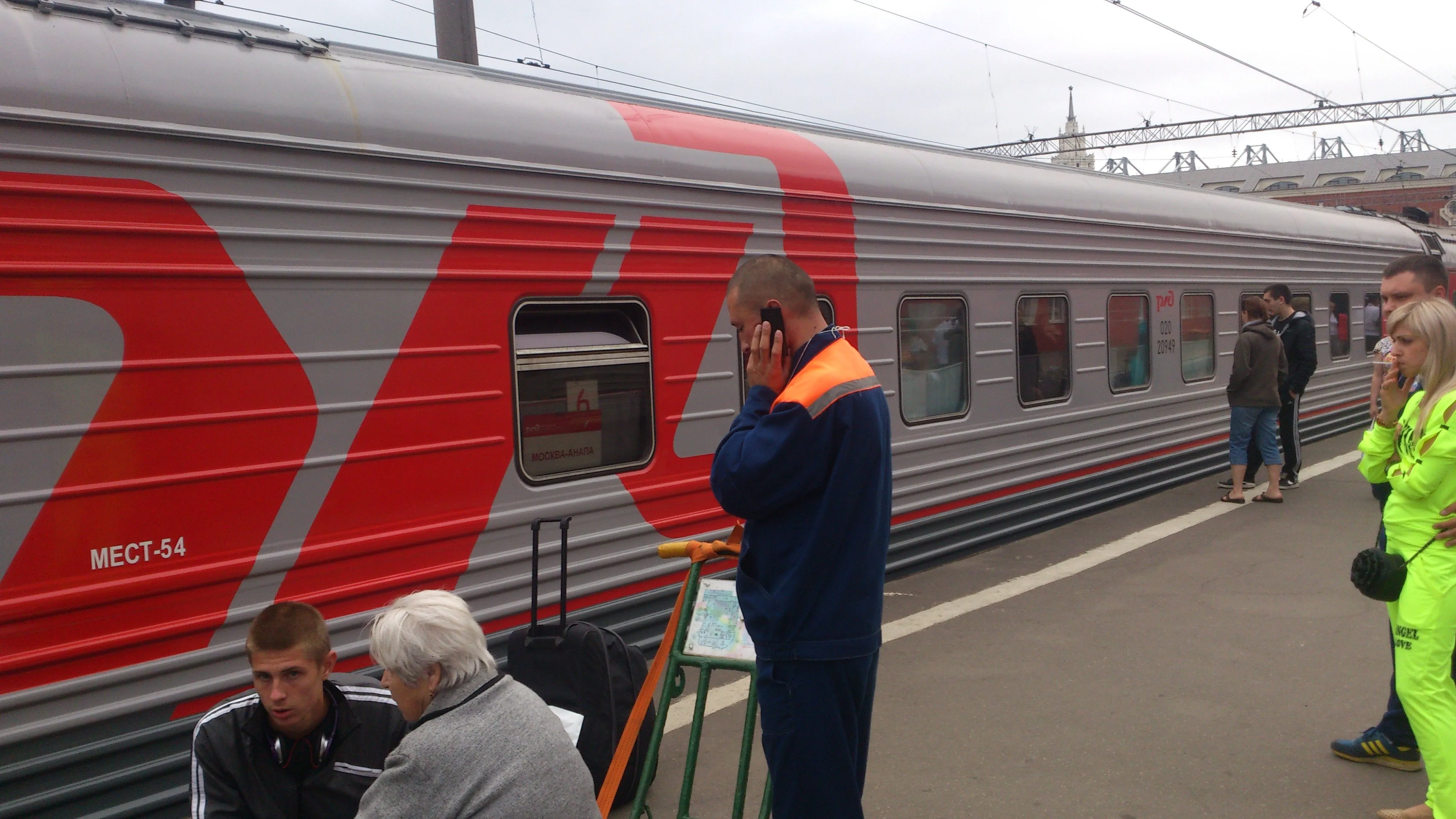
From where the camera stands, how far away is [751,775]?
14.0 ft

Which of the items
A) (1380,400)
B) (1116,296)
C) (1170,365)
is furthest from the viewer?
(1170,365)

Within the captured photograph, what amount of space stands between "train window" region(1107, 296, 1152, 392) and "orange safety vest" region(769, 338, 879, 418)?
251 inches

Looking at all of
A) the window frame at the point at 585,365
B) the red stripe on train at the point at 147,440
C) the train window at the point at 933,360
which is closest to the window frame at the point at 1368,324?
the train window at the point at 933,360

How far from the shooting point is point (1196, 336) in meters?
9.96

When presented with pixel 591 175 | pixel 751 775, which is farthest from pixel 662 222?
pixel 751 775

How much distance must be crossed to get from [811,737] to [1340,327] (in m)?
12.6

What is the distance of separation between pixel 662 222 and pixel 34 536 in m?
2.85

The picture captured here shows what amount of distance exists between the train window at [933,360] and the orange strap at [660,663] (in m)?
3.65

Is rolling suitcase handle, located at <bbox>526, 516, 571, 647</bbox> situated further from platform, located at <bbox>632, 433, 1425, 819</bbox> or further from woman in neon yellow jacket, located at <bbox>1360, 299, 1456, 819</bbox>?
woman in neon yellow jacket, located at <bbox>1360, 299, 1456, 819</bbox>

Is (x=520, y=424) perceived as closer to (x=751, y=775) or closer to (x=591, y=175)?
(x=591, y=175)

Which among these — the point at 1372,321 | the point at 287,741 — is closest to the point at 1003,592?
the point at 287,741

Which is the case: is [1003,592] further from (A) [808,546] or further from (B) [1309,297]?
(B) [1309,297]

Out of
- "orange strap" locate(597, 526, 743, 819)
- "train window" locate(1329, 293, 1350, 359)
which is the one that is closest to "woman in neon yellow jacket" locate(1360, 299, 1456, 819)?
"orange strap" locate(597, 526, 743, 819)

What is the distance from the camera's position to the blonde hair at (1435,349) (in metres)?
3.54
